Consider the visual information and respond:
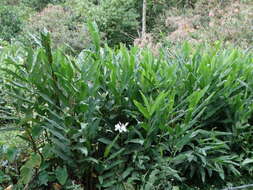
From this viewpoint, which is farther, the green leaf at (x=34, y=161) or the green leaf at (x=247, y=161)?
the green leaf at (x=247, y=161)

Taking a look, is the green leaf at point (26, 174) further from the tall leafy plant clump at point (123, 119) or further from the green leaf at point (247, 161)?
the green leaf at point (247, 161)

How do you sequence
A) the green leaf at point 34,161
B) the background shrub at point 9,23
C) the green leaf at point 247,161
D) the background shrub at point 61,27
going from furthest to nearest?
the background shrub at point 9,23, the background shrub at point 61,27, the green leaf at point 247,161, the green leaf at point 34,161

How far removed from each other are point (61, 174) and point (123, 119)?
62 centimetres

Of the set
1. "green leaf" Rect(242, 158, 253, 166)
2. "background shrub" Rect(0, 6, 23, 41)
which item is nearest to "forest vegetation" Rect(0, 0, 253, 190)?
"green leaf" Rect(242, 158, 253, 166)

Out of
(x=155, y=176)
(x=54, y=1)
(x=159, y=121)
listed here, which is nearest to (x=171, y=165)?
(x=155, y=176)

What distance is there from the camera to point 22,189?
7.20ft

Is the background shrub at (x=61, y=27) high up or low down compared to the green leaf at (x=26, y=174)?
down

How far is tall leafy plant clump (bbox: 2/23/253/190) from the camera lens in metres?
2.10

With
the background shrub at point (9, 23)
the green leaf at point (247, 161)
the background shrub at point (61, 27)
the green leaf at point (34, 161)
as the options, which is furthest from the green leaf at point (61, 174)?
the background shrub at point (9, 23)

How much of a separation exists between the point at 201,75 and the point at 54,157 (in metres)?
1.32

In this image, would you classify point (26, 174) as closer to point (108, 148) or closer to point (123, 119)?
point (108, 148)

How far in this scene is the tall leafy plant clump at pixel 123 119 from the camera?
210cm

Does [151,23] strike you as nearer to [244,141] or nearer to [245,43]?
[245,43]

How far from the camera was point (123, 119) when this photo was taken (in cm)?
246
